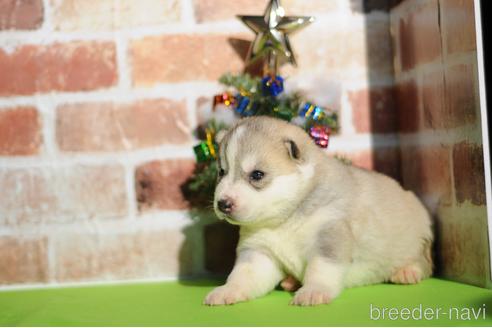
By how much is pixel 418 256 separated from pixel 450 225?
0.35ft

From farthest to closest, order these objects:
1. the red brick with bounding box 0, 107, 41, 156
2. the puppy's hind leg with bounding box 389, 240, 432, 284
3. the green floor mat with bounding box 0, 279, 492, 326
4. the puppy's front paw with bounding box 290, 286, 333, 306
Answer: the red brick with bounding box 0, 107, 41, 156 → the puppy's hind leg with bounding box 389, 240, 432, 284 → the puppy's front paw with bounding box 290, 286, 333, 306 → the green floor mat with bounding box 0, 279, 492, 326

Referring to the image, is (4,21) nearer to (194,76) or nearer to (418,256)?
(194,76)

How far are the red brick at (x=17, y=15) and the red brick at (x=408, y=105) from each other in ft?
3.34

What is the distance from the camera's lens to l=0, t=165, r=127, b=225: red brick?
5.68 ft

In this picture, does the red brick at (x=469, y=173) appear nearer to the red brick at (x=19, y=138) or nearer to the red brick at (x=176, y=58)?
the red brick at (x=176, y=58)

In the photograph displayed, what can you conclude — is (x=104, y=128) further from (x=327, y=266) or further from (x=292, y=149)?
(x=327, y=266)

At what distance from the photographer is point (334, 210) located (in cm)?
143

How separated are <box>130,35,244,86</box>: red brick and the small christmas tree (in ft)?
0.23

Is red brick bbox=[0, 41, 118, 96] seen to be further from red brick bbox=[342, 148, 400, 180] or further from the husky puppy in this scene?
red brick bbox=[342, 148, 400, 180]

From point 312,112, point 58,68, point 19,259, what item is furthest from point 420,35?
point 19,259

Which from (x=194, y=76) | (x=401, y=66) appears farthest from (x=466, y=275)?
(x=194, y=76)

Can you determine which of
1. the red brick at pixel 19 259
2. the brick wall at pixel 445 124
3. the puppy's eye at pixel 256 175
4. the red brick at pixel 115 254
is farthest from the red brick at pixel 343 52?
the red brick at pixel 19 259

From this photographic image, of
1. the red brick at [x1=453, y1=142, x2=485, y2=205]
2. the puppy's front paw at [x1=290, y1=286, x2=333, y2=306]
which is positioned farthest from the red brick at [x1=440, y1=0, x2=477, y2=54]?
the puppy's front paw at [x1=290, y1=286, x2=333, y2=306]

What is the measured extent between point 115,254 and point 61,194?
0.71 feet
